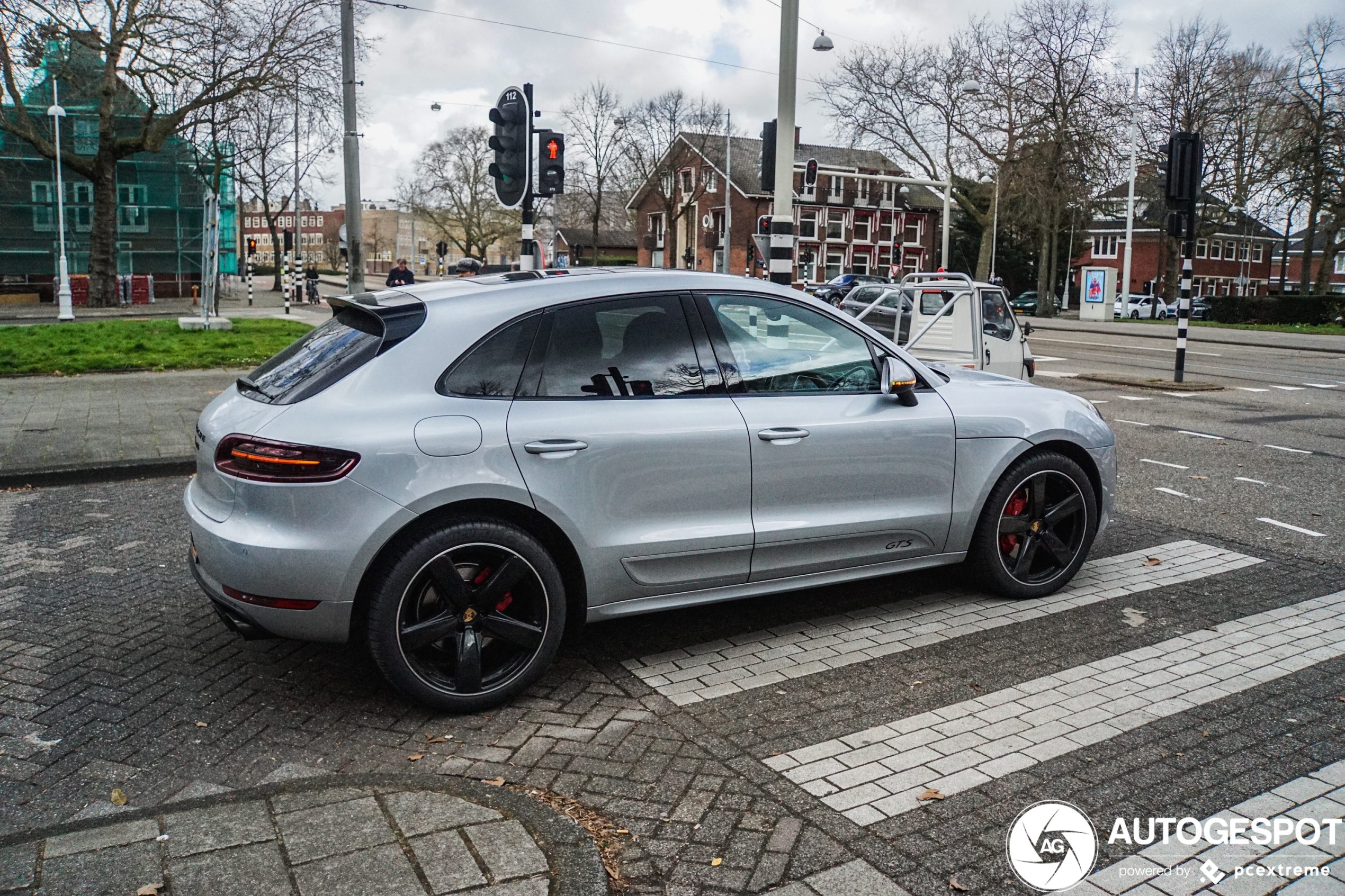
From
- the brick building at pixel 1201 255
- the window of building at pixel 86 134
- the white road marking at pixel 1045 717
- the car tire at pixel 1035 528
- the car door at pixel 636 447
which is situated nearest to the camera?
the white road marking at pixel 1045 717

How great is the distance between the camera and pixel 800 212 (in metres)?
80.8

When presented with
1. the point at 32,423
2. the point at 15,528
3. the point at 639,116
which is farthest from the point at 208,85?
the point at 639,116

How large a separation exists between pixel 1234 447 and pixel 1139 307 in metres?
50.0

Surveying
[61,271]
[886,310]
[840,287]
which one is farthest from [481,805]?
[840,287]

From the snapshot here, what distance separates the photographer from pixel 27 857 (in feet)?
9.31

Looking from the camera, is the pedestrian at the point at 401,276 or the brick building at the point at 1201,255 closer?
the pedestrian at the point at 401,276

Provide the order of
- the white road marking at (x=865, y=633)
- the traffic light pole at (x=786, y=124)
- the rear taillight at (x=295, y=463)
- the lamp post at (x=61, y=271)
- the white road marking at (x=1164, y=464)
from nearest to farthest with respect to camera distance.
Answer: the rear taillight at (x=295, y=463)
the white road marking at (x=865, y=633)
the white road marking at (x=1164, y=464)
the traffic light pole at (x=786, y=124)
the lamp post at (x=61, y=271)

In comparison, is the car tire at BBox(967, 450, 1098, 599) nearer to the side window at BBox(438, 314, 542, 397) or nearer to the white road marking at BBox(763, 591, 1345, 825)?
the white road marking at BBox(763, 591, 1345, 825)

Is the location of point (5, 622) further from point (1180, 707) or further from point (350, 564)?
point (1180, 707)

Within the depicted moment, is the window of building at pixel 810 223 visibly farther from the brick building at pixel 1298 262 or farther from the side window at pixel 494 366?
the side window at pixel 494 366

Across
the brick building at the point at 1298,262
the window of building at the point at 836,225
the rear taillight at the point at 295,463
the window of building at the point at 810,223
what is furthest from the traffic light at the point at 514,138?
the brick building at the point at 1298,262

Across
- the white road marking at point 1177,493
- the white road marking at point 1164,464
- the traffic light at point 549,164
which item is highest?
the traffic light at point 549,164

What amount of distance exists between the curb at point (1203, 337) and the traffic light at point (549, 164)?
1742 centimetres

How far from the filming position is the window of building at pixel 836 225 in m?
83.2
